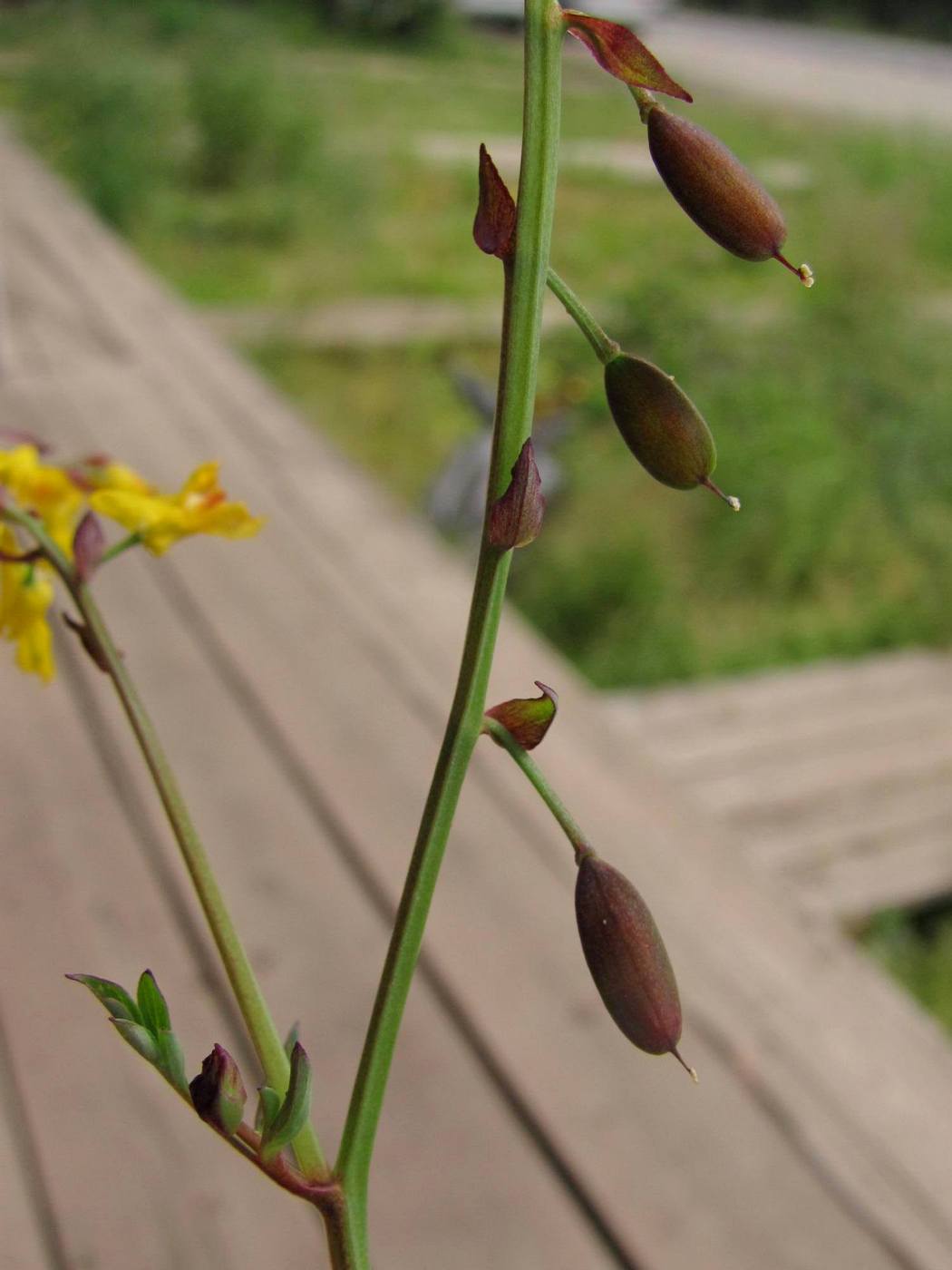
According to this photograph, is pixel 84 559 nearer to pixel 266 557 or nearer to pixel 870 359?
pixel 266 557

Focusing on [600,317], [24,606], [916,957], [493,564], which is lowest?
[600,317]

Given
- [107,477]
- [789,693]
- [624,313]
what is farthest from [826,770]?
[624,313]

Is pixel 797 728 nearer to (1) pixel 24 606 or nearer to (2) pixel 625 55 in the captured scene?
(1) pixel 24 606

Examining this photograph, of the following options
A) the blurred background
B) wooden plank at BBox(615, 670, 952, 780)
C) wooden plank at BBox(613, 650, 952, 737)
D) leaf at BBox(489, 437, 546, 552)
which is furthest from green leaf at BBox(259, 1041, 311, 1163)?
wooden plank at BBox(613, 650, 952, 737)

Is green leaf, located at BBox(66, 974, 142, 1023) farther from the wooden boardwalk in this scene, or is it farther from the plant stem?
the wooden boardwalk

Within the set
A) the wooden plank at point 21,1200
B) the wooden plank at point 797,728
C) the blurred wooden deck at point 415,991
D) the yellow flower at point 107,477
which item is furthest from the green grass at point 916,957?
the yellow flower at point 107,477

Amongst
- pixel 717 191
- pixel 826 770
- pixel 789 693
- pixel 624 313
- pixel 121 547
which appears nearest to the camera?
pixel 717 191

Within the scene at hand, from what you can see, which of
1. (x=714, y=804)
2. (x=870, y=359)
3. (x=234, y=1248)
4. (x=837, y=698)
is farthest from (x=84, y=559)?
(x=870, y=359)
